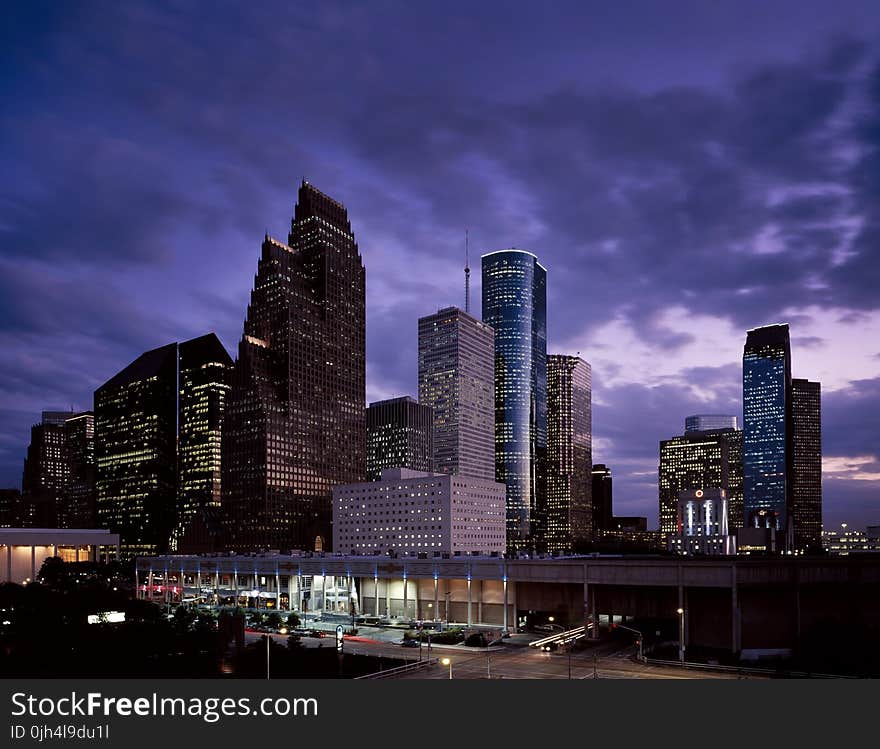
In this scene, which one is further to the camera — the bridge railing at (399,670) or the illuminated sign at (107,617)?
the illuminated sign at (107,617)

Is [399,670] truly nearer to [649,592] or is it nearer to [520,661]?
[520,661]

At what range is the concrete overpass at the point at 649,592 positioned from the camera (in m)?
96.2

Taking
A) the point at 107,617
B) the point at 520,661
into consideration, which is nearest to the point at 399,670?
the point at 520,661

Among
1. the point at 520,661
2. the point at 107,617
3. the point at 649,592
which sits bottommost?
the point at 520,661

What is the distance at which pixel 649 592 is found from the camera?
104m

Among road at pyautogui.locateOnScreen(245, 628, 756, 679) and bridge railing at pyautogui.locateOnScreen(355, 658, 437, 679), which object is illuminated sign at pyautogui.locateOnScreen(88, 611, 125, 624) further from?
bridge railing at pyautogui.locateOnScreen(355, 658, 437, 679)

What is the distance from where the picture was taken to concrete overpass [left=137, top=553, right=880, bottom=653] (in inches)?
3787

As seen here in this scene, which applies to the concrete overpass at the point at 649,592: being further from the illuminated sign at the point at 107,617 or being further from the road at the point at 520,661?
the illuminated sign at the point at 107,617

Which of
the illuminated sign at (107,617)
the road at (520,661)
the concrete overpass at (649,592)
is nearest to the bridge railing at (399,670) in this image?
the road at (520,661)
